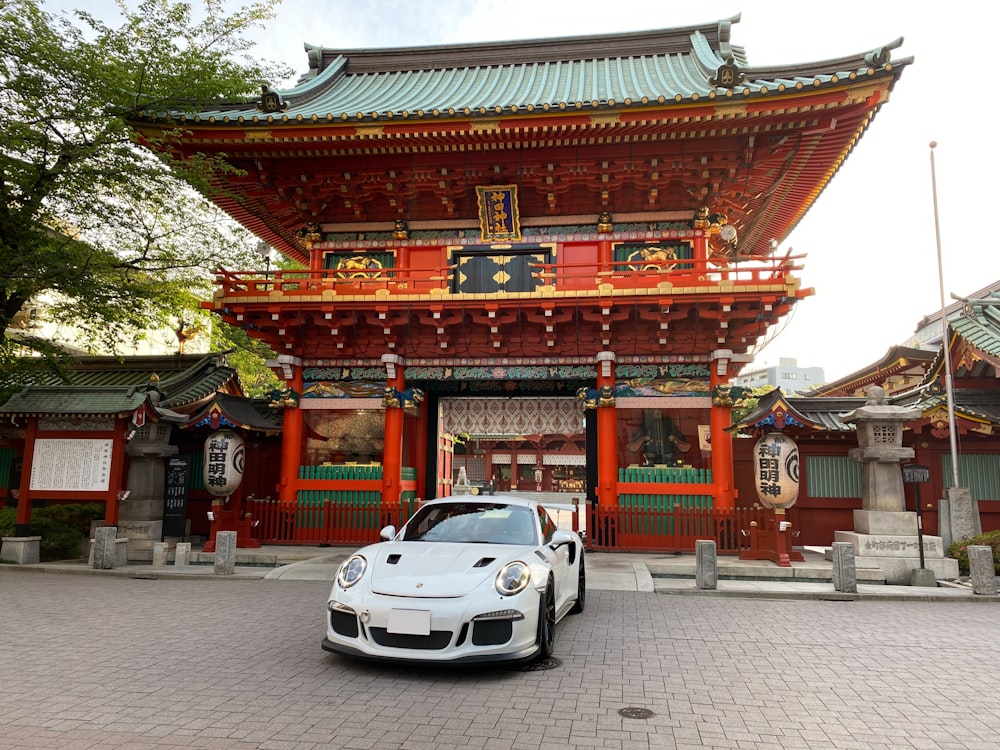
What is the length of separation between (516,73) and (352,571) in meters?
15.9

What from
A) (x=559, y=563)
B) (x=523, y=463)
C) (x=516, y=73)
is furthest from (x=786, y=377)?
(x=559, y=563)

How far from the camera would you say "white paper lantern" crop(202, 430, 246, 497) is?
12.4 metres

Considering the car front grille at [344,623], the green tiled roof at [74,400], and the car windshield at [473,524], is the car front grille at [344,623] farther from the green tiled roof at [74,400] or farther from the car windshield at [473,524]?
the green tiled roof at [74,400]

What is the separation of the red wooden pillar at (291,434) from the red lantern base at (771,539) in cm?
969

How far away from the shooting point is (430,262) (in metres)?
14.6

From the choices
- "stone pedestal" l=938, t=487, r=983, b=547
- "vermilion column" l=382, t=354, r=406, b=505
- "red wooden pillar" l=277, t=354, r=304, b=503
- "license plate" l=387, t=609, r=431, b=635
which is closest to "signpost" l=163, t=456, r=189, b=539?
"red wooden pillar" l=277, t=354, r=304, b=503

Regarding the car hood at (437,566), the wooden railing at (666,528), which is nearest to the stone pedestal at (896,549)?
the wooden railing at (666,528)

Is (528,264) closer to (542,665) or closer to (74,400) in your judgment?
(74,400)

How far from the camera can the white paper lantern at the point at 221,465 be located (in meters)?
12.4

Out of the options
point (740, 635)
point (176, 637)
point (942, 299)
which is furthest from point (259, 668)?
point (942, 299)

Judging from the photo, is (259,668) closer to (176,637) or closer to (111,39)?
(176,637)

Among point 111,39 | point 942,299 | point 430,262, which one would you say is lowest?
point 942,299

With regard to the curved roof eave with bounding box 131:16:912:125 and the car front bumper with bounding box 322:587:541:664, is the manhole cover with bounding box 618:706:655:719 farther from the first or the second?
the curved roof eave with bounding box 131:16:912:125

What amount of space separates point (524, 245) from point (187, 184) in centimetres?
748
